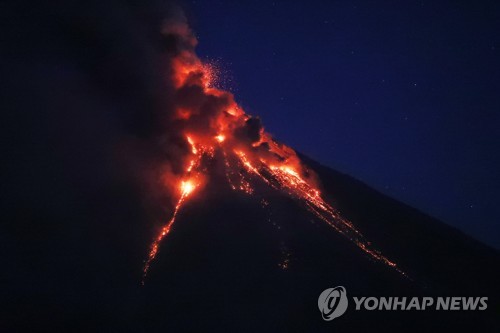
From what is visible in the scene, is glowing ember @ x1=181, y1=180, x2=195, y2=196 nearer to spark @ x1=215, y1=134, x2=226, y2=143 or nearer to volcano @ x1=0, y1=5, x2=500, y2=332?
volcano @ x1=0, y1=5, x2=500, y2=332

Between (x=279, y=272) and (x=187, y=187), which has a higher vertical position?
(x=187, y=187)

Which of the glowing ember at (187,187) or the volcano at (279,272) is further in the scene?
the glowing ember at (187,187)

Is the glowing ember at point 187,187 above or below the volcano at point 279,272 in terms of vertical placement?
above

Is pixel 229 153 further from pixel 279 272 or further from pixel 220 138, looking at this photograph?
A: pixel 279 272

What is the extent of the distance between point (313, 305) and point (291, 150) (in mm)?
21449

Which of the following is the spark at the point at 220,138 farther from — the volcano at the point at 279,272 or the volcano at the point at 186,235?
the volcano at the point at 279,272

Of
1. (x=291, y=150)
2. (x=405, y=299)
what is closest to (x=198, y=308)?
(x=405, y=299)

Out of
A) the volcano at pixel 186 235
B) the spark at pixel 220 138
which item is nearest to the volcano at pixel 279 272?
the volcano at pixel 186 235

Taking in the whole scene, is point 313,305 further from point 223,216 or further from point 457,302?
point 457,302

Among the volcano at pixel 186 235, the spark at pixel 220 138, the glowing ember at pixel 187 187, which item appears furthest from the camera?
the spark at pixel 220 138

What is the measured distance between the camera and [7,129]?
22781mm

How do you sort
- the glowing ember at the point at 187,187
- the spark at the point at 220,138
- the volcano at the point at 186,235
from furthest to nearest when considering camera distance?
the spark at the point at 220,138 < the glowing ember at the point at 187,187 < the volcano at the point at 186,235

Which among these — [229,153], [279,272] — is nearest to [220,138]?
[229,153]

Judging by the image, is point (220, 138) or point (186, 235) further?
point (220, 138)
